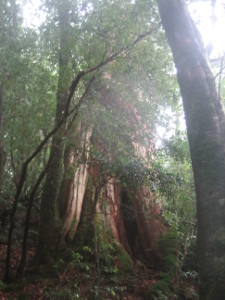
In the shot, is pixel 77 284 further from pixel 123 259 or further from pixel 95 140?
pixel 95 140

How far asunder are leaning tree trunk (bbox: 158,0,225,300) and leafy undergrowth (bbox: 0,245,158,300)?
3844 mm

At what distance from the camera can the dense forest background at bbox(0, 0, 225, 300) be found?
5930 mm

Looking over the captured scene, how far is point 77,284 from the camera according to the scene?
6715 millimetres

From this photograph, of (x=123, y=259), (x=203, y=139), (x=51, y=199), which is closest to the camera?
(x=203, y=139)

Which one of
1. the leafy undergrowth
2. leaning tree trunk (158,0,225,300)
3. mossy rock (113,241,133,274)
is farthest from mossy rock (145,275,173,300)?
leaning tree trunk (158,0,225,300)

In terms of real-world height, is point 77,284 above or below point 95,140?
below

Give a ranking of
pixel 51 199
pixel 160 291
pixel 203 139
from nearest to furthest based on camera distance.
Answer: pixel 203 139, pixel 160 291, pixel 51 199

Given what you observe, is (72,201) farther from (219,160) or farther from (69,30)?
(219,160)

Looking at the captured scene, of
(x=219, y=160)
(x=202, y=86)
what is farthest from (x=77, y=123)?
(x=219, y=160)

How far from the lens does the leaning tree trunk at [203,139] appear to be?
2.49 m

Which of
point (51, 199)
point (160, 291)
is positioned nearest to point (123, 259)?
point (160, 291)

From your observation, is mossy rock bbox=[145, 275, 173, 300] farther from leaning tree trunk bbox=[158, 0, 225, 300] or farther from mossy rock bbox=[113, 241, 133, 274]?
leaning tree trunk bbox=[158, 0, 225, 300]

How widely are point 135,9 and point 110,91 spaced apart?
7.64ft

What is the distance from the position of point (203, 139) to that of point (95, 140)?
195 inches
